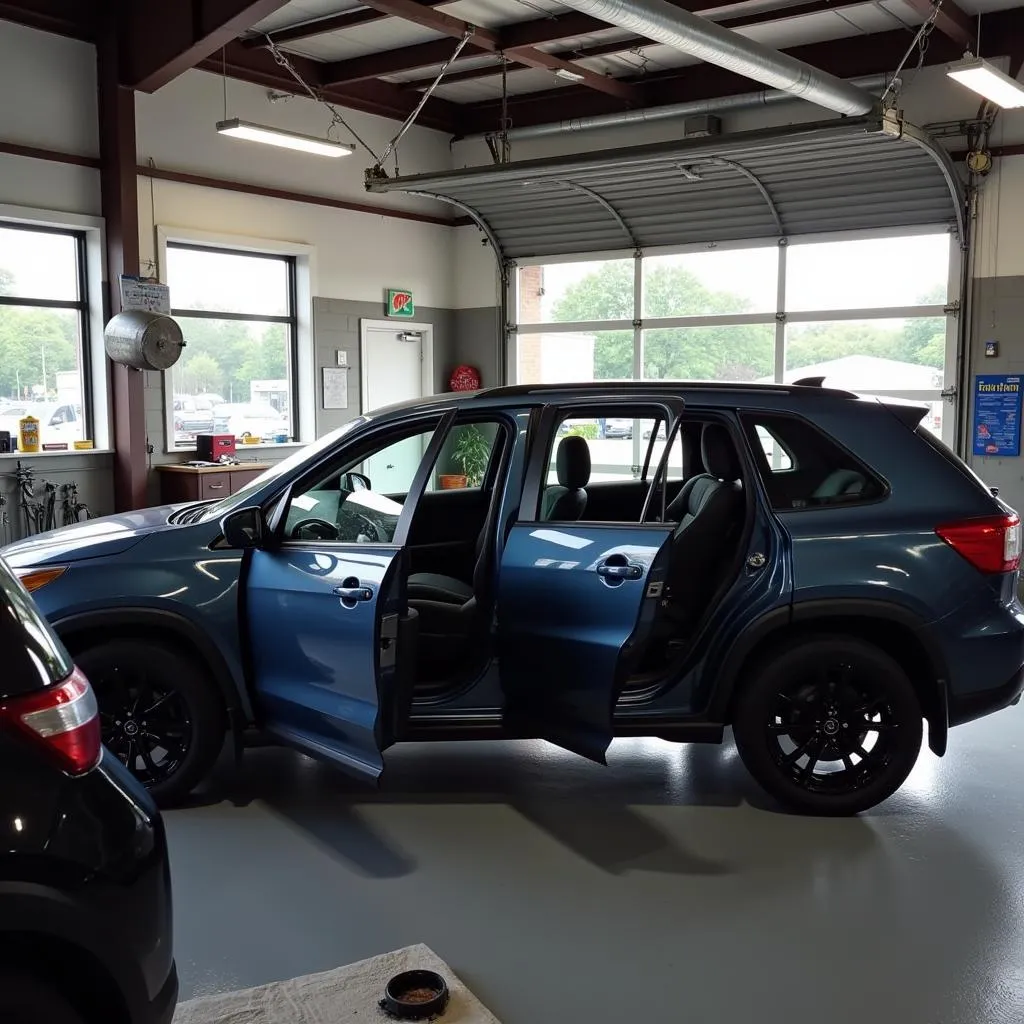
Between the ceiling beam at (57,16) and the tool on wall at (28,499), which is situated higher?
the ceiling beam at (57,16)

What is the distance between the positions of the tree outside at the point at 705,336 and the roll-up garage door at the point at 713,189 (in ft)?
1.45

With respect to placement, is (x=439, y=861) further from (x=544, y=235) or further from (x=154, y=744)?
(x=544, y=235)

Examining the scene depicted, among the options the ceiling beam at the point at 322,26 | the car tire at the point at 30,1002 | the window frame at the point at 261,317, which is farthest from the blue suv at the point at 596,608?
the ceiling beam at the point at 322,26

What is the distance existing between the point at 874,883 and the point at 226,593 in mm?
2422

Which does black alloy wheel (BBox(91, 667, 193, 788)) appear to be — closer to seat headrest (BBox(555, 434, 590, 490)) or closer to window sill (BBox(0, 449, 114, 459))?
seat headrest (BBox(555, 434, 590, 490))

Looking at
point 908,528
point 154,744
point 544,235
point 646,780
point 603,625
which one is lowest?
point 646,780

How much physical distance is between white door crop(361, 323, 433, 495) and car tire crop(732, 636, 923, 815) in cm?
770

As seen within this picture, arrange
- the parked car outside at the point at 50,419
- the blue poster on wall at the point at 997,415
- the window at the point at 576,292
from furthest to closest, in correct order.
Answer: the window at the point at 576,292 → the blue poster on wall at the point at 997,415 → the parked car outside at the point at 50,419

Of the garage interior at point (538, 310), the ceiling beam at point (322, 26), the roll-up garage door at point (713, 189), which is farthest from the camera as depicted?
the ceiling beam at point (322, 26)

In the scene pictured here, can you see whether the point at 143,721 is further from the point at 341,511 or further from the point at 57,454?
the point at 57,454

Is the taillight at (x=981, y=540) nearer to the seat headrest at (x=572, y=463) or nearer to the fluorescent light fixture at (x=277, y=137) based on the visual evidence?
the seat headrest at (x=572, y=463)

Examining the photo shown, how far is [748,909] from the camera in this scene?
128 inches

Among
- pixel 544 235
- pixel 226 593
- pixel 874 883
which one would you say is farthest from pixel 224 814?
pixel 544 235

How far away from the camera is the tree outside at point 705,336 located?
988cm
